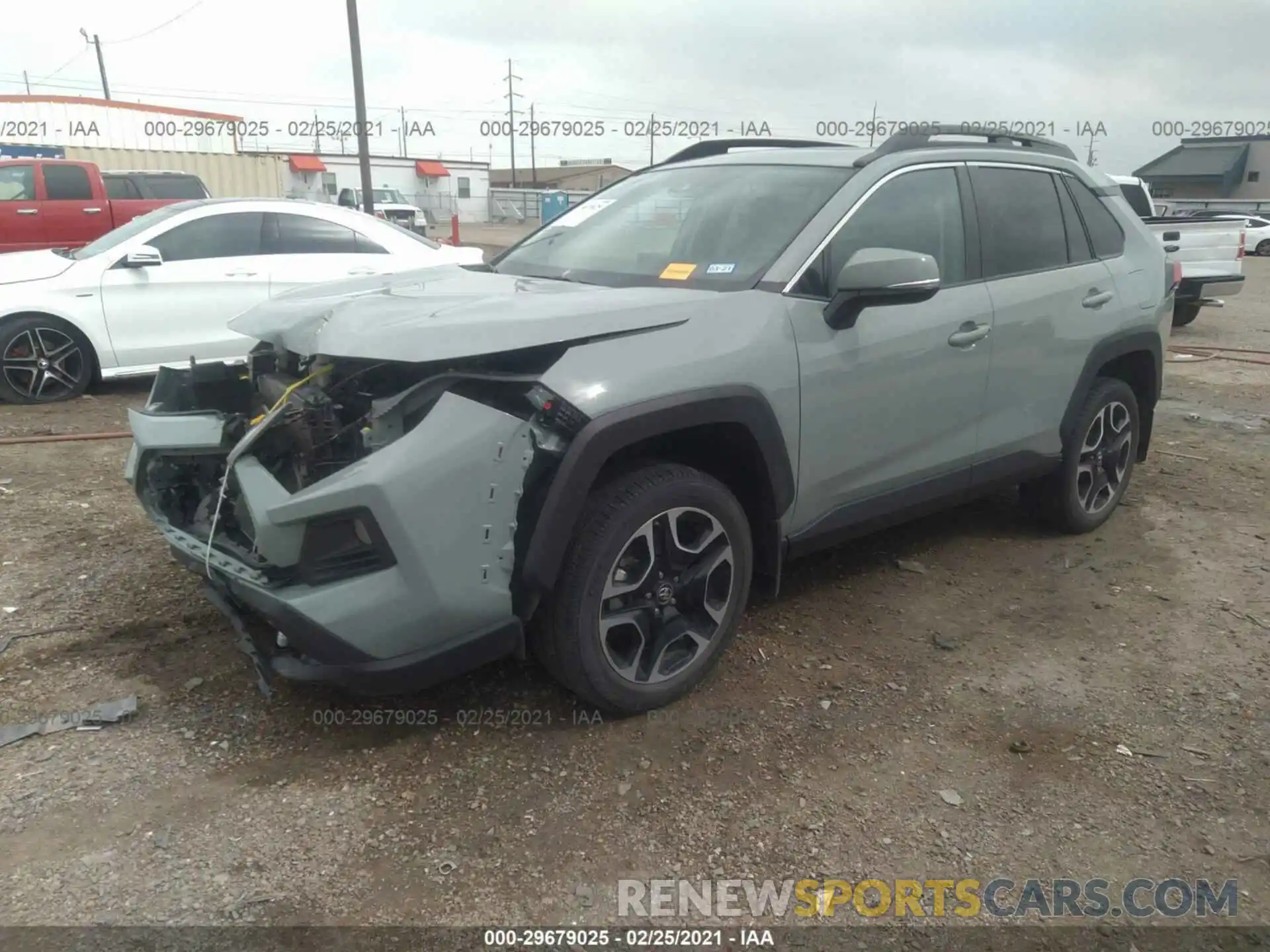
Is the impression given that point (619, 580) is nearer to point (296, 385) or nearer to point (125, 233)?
point (296, 385)

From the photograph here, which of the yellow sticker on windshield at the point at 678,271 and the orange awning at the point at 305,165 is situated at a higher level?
the orange awning at the point at 305,165

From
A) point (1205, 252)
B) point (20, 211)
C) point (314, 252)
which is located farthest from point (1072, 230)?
point (20, 211)

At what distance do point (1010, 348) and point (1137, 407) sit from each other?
4.46 ft

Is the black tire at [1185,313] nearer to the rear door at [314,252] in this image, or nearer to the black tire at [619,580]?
the rear door at [314,252]

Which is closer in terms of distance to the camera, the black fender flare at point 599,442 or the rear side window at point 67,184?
the black fender flare at point 599,442

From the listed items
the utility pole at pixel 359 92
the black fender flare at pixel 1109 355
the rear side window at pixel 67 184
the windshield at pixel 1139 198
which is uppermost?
the utility pole at pixel 359 92

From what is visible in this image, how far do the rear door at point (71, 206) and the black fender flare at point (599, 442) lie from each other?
1104cm

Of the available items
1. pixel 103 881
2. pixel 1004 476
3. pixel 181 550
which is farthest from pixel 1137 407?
pixel 103 881

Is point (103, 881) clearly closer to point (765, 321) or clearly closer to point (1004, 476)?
point (765, 321)

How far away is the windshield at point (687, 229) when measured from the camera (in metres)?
3.33

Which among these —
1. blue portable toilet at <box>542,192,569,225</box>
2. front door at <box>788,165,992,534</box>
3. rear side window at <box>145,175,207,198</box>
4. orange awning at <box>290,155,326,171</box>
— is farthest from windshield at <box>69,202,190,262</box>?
orange awning at <box>290,155,326,171</box>

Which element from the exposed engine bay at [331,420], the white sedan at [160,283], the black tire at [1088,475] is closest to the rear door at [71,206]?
the white sedan at [160,283]

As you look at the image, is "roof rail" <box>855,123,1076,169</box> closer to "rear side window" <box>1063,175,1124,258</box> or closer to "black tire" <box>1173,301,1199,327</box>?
"rear side window" <box>1063,175,1124,258</box>

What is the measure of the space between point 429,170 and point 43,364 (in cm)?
4839
